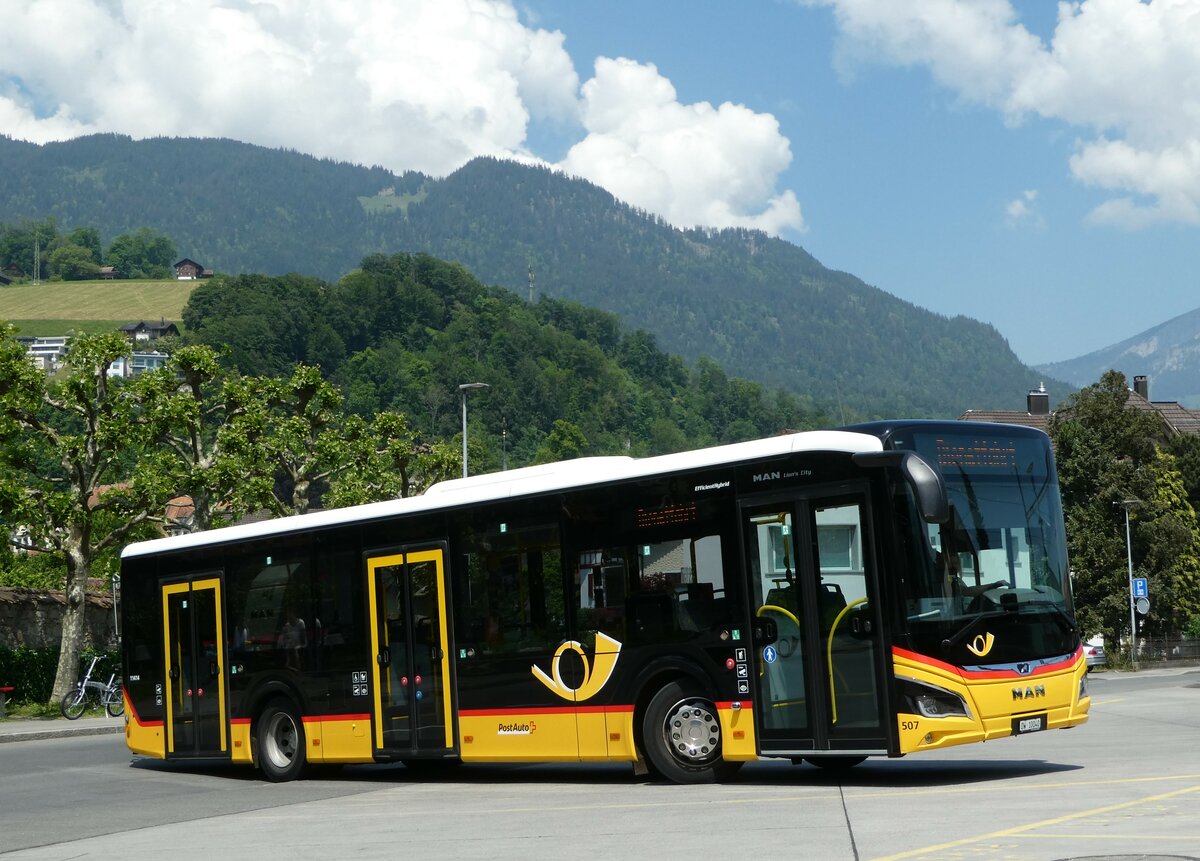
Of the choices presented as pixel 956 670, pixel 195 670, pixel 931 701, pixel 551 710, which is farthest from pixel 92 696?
pixel 956 670

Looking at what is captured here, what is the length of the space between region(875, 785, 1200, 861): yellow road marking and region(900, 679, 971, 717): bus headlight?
171cm

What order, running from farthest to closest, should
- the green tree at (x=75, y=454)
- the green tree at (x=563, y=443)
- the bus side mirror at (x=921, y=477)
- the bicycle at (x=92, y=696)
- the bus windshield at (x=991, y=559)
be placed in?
1. the green tree at (x=563, y=443)
2. the green tree at (x=75, y=454)
3. the bicycle at (x=92, y=696)
4. the bus windshield at (x=991, y=559)
5. the bus side mirror at (x=921, y=477)

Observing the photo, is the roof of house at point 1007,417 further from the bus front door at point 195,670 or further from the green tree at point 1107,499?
the bus front door at point 195,670

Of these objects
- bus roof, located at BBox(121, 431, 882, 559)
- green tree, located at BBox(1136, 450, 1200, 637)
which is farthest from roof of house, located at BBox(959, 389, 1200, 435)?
bus roof, located at BBox(121, 431, 882, 559)

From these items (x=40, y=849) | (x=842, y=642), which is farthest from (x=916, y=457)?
(x=40, y=849)

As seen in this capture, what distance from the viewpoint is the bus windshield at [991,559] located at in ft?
41.6

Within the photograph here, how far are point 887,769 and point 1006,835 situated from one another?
5.59 m

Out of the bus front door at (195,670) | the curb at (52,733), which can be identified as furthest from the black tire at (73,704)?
the bus front door at (195,670)

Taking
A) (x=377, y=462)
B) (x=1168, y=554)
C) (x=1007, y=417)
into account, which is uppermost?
(x=1007, y=417)

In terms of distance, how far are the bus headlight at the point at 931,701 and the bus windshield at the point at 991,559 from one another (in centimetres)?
28

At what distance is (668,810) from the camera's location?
12.2 m

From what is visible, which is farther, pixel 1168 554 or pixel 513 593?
pixel 1168 554

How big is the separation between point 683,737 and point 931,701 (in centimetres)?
261

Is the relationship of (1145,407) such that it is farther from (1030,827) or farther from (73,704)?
(1030,827)
